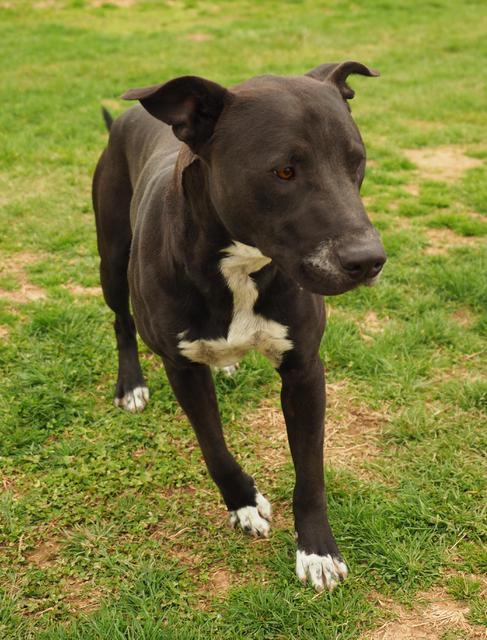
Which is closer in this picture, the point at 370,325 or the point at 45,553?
the point at 45,553

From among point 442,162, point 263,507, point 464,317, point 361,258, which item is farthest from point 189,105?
point 442,162

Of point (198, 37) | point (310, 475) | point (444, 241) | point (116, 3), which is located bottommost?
point (444, 241)

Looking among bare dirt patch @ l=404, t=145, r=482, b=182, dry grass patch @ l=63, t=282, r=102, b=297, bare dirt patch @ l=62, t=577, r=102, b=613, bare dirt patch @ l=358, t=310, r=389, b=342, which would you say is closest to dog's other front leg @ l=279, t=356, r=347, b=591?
bare dirt patch @ l=62, t=577, r=102, b=613

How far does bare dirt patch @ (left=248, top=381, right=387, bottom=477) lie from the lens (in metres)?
3.42

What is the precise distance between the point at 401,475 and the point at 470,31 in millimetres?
11733

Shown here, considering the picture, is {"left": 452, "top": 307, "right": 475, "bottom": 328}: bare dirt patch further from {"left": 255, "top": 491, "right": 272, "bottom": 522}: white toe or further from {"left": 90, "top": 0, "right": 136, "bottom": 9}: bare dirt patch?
Result: {"left": 90, "top": 0, "right": 136, "bottom": 9}: bare dirt patch

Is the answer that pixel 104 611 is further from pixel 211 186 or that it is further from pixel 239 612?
pixel 211 186

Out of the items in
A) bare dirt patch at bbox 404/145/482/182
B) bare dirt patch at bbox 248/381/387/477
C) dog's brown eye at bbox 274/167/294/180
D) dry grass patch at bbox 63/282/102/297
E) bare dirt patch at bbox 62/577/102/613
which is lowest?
bare dirt patch at bbox 62/577/102/613

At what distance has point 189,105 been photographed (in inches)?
91.9

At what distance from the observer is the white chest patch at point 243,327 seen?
253 cm

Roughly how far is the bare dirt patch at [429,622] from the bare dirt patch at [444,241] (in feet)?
9.72

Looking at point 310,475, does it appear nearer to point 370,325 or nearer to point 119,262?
point 119,262

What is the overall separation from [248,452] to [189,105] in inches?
69.6

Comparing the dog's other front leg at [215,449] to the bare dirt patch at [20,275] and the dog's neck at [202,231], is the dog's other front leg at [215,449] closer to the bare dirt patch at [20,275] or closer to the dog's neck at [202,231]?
the dog's neck at [202,231]
